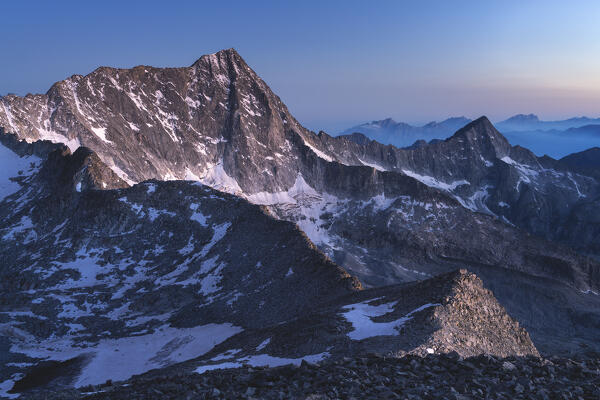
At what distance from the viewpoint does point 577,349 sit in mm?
144750

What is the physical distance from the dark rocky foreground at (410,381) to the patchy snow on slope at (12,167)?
6779 inches

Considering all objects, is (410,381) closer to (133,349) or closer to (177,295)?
(133,349)

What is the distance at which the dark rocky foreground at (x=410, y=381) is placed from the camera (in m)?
20.7

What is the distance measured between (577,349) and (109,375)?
136 metres

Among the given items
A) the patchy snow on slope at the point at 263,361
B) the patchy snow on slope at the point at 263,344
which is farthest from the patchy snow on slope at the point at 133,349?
the patchy snow on slope at the point at 263,361

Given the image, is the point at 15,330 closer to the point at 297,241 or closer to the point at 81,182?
the point at 297,241

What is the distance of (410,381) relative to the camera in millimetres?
22672

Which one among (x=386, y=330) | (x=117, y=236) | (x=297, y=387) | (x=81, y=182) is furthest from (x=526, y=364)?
(x=81, y=182)

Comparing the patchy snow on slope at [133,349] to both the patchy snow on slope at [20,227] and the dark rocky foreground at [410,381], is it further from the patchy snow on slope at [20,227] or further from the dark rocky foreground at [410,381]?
the patchy snow on slope at [20,227]

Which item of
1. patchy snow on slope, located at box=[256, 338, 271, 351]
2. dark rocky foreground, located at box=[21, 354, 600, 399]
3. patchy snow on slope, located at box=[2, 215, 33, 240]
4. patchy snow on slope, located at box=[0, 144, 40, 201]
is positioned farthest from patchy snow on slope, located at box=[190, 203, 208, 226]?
dark rocky foreground, located at box=[21, 354, 600, 399]

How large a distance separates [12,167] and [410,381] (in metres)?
199

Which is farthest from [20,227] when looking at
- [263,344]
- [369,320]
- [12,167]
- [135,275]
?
[369,320]

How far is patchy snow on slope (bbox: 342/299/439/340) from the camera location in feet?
155

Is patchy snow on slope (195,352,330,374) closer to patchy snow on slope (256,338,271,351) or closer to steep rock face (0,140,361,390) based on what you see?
patchy snow on slope (256,338,271,351)
